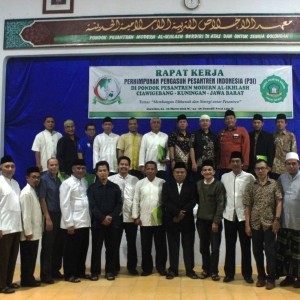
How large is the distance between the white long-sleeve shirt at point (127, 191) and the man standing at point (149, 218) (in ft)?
0.33

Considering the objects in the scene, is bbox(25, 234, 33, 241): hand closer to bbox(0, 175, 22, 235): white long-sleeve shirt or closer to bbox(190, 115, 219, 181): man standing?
bbox(0, 175, 22, 235): white long-sleeve shirt

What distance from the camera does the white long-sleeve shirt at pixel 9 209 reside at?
3.95 metres

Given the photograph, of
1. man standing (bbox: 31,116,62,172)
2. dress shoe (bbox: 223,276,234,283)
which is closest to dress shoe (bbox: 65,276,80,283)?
dress shoe (bbox: 223,276,234,283)

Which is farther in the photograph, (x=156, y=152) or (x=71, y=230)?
(x=156, y=152)

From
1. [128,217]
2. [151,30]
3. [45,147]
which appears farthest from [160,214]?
[151,30]

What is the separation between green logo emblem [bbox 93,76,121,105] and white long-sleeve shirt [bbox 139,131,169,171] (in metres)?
1.32

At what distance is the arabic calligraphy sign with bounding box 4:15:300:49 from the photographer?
6355 mm

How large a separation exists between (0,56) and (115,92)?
2105 millimetres

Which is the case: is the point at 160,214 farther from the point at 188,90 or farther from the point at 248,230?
the point at 188,90

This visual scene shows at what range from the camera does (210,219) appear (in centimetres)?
444

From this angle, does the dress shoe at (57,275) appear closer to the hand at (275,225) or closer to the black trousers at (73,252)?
the black trousers at (73,252)

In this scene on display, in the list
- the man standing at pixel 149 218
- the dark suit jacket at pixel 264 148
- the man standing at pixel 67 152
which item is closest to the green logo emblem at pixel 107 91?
the man standing at pixel 67 152

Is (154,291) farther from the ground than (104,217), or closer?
closer

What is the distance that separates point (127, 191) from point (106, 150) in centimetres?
105
